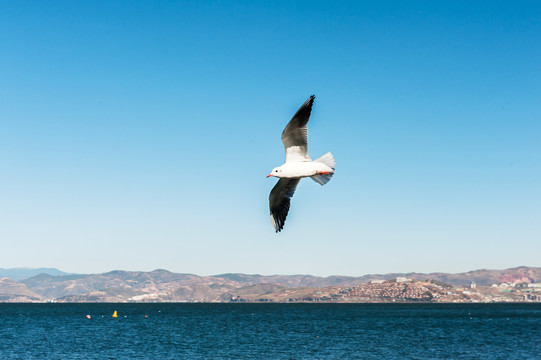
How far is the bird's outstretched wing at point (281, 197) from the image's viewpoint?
1888 centimetres

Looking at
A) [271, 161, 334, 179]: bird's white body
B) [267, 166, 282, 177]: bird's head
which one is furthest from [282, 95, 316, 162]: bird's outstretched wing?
[267, 166, 282, 177]: bird's head

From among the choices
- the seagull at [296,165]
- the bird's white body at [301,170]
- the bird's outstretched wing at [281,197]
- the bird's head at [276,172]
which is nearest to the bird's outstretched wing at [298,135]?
the seagull at [296,165]

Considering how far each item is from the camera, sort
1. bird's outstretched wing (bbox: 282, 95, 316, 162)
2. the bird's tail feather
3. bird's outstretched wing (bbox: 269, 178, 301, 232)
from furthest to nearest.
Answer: bird's outstretched wing (bbox: 269, 178, 301, 232), bird's outstretched wing (bbox: 282, 95, 316, 162), the bird's tail feather

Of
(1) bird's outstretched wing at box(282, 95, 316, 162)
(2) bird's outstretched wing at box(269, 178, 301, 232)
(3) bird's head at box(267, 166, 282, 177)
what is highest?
(1) bird's outstretched wing at box(282, 95, 316, 162)

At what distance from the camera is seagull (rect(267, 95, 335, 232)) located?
56.7 feet

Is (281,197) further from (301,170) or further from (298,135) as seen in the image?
(298,135)

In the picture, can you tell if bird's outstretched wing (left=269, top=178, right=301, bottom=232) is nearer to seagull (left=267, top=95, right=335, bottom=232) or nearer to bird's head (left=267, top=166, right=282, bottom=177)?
seagull (left=267, top=95, right=335, bottom=232)

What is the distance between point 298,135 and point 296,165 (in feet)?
3.05

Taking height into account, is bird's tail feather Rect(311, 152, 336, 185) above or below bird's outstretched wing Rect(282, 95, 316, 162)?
below

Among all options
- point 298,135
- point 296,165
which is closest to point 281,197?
point 296,165

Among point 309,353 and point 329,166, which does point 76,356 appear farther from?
point 329,166

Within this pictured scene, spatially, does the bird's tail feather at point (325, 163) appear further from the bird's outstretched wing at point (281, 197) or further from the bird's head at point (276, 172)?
the bird's outstretched wing at point (281, 197)

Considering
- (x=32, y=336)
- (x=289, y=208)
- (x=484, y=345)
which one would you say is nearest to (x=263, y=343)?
(x=484, y=345)

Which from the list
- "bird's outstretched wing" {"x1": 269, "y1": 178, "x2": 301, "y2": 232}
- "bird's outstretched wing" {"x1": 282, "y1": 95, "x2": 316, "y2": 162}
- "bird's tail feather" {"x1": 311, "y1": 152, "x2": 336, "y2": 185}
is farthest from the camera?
"bird's outstretched wing" {"x1": 269, "y1": 178, "x2": 301, "y2": 232}
